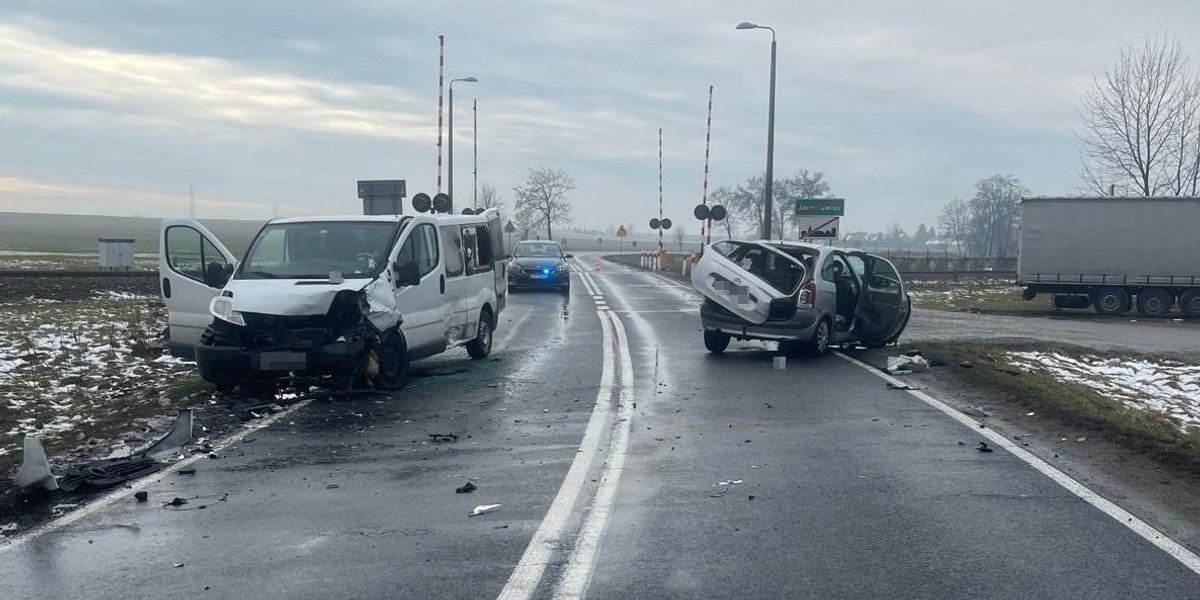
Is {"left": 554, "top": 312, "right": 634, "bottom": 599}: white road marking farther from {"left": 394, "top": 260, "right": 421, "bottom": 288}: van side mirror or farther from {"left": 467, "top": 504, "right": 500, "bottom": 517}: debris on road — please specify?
{"left": 394, "top": 260, "right": 421, "bottom": 288}: van side mirror

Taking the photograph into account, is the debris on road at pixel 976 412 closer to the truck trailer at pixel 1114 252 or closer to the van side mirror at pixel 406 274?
the van side mirror at pixel 406 274

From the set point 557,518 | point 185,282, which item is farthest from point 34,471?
point 185,282

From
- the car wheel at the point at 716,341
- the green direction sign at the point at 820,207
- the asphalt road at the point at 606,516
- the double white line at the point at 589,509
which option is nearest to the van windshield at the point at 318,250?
the asphalt road at the point at 606,516

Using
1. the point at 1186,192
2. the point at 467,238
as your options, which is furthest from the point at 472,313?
the point at 1186,192

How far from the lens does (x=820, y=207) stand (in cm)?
2869

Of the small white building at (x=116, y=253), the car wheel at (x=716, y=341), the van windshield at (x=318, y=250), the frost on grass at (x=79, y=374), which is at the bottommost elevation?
the frost on grass at (x=79, y=374)

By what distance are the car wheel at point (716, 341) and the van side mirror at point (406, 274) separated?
510 centimetres

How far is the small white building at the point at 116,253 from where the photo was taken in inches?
1385

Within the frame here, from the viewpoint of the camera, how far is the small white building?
35.2 m

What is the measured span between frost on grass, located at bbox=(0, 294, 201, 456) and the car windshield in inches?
523

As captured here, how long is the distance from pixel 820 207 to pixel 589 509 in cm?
2354

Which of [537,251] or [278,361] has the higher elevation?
[537,251]

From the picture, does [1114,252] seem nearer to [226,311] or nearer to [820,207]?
[820,207]

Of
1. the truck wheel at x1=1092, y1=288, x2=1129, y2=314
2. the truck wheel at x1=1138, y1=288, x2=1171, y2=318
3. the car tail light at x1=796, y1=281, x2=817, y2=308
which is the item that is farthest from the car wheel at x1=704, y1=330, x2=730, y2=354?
the truck wheel at x1=1138, y1=288, x2=1171, y2=318
